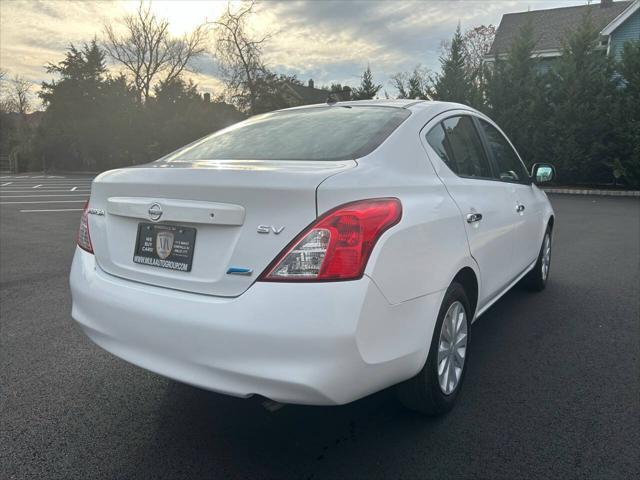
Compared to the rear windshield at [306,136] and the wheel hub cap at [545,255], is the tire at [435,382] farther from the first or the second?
the wheel hub cap at [545,255]

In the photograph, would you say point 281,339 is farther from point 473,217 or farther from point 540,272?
point 540,272

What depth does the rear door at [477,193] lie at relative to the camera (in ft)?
9.23

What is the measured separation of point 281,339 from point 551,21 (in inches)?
1168

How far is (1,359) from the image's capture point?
3.37 meters

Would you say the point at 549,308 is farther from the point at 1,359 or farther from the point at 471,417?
the point at 1,359

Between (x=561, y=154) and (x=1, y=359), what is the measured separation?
18316 mm

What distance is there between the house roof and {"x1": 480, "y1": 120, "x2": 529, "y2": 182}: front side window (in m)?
22.7

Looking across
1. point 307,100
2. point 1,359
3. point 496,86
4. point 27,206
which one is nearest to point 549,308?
point 1,359

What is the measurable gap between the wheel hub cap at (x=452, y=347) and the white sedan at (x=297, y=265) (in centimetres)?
1

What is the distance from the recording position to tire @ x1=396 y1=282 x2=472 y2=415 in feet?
8.01

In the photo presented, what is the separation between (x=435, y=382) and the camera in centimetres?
249

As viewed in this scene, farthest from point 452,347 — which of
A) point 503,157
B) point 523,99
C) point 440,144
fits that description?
point 523,99

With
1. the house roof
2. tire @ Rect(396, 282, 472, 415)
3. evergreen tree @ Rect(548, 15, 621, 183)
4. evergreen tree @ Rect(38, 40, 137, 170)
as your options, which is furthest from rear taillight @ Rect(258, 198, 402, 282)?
evergreen tree @ Rect(38, 40, 137, 170)

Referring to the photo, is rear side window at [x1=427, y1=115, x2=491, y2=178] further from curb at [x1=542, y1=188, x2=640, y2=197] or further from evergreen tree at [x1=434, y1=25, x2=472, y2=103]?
evergreen tree at [x1=434, y1=25, x2=472, y2=103]
